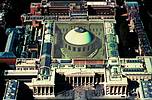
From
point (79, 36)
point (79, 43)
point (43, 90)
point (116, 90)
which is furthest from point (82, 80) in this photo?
point (79, 36)

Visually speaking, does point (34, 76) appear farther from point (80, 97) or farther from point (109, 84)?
point (109, 84)

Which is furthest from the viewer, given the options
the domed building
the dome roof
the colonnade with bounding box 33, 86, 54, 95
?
the dome roof

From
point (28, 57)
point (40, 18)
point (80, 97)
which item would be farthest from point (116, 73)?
point (40, 18)

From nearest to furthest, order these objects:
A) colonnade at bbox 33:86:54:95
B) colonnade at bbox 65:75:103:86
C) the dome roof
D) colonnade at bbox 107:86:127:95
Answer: colonnade at bbox 33:86:54:95
colonnade at bbox 107:86:127:95
colonnade at bbox 65:75:103:86
the dome roof

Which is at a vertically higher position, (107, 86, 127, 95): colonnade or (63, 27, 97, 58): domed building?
(63, 27, 97, 58): domed building

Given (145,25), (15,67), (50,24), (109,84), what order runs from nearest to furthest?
(109,84)
(15,67)
(50,24)
(145,25)

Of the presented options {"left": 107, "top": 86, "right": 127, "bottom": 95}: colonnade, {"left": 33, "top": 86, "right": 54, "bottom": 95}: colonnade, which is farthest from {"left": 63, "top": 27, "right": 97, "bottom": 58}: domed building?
{"left": 107, "top": 86, "right": 127, "bottom": 95}: colonnade

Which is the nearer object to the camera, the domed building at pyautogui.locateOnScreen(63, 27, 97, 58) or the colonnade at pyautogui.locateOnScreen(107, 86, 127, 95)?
the colonnade at pyautogui.locateOnScreen(107, 86, 127, 95)

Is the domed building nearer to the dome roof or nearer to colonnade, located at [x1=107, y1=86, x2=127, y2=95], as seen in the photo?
the dome roof
